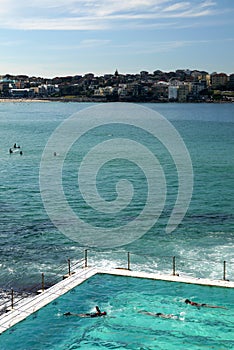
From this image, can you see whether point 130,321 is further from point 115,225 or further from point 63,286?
point 115,225

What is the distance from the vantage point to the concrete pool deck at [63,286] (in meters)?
15.6

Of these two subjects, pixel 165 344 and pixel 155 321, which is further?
pixel 155 321

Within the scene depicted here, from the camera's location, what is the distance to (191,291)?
17.7 meters

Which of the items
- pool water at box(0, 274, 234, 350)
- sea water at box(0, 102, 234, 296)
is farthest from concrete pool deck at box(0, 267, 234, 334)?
sea water at box(0, 102, 234, 296)

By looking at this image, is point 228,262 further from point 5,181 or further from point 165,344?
point 5,181

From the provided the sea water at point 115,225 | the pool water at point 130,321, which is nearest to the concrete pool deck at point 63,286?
the pool water at point 130,321

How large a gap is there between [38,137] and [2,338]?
6847cm

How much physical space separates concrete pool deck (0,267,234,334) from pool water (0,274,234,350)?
0.17 meters

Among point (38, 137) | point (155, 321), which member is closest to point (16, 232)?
point (155, 321)

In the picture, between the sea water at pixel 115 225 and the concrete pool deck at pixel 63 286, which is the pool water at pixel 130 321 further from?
the sea water at pixel 115 225

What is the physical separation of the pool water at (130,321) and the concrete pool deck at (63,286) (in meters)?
0.17

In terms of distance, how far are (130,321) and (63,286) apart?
294 centimetres

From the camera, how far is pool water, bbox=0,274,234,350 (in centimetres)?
1472

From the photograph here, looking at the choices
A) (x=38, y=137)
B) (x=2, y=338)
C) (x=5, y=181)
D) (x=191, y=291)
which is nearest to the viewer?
(x=2, y=338)
